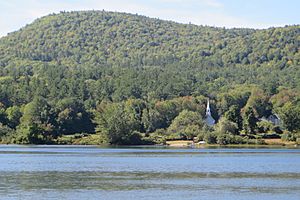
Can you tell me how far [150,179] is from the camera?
62938mm

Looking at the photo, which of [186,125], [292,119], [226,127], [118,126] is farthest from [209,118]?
[118,126]

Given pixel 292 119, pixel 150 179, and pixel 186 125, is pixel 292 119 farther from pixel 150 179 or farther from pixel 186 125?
pixel 150 179

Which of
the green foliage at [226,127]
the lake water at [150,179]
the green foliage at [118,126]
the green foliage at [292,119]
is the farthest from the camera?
the green foliage at [292,119]

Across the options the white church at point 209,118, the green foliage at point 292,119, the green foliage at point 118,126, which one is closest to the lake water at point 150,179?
the green foliage at point 118,126

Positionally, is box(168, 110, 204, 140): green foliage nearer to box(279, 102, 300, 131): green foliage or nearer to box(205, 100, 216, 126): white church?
box(205, 100, 216, 126): white church

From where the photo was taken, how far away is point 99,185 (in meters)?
57.1

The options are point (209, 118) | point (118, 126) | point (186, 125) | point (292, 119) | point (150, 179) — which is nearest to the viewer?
point (150, 179)

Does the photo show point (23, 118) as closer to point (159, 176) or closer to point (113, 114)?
point (113, 114)

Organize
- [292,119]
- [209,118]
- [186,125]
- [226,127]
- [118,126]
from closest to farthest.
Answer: [118,126] < [226,127] < [292,119] < [186,125] < [209,118]

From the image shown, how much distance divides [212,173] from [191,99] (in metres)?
113

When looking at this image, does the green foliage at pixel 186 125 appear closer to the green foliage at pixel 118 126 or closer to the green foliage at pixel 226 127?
the green foliage at pixel 226 127

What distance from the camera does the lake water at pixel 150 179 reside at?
51.8 metres

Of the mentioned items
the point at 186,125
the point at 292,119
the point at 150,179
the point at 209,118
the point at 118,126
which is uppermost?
the point at 292,119

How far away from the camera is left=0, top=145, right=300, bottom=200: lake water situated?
170 ft
